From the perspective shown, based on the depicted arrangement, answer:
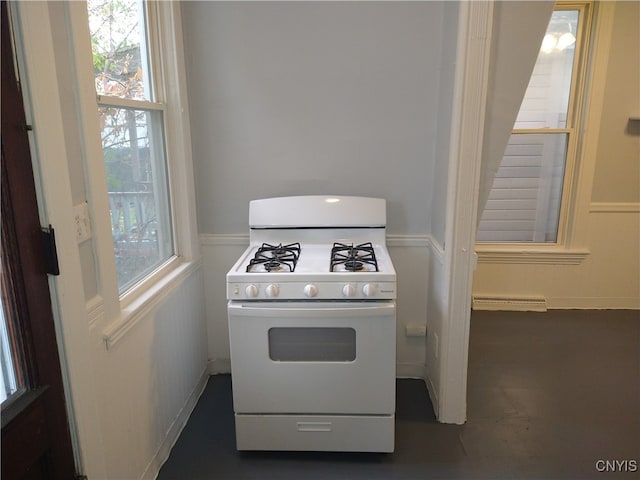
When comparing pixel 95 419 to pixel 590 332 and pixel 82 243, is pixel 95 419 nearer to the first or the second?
pixel 82 243

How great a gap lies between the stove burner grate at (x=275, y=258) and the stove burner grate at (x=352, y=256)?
18 cm

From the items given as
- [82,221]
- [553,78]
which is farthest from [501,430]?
[553,78]

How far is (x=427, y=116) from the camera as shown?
242 cm

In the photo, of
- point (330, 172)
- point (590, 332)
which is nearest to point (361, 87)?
point (330, 172)

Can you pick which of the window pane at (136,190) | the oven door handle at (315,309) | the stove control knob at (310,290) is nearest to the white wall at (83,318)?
the window pane at (136,190)

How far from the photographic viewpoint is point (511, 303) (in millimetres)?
3764

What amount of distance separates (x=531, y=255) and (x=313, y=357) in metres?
2.45

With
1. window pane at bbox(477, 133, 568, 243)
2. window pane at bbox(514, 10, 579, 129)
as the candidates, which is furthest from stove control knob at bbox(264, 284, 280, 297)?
window pane at bbox(514, 10, 579, 129)

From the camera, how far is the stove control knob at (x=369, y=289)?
1.88m

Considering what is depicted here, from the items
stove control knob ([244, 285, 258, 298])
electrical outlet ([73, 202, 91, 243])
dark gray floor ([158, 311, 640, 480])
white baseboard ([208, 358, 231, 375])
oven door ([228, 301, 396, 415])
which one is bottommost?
dark gray floor ([158, 311, 640, 480])

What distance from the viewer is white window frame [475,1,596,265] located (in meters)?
3.38

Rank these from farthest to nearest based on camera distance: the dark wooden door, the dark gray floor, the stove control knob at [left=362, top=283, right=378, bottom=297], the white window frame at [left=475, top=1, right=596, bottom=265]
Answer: the white window frame at [left=475, top=1, right=596, bottom=265]
the dark gray floor
the stove control knob at [left=362, top=283, right=378, bottom=297]
the dark wooden door

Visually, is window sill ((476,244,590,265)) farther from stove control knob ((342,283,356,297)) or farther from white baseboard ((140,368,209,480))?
white baseboard ((140,368,209,480))

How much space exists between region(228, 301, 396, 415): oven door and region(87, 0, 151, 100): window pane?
1.00m
